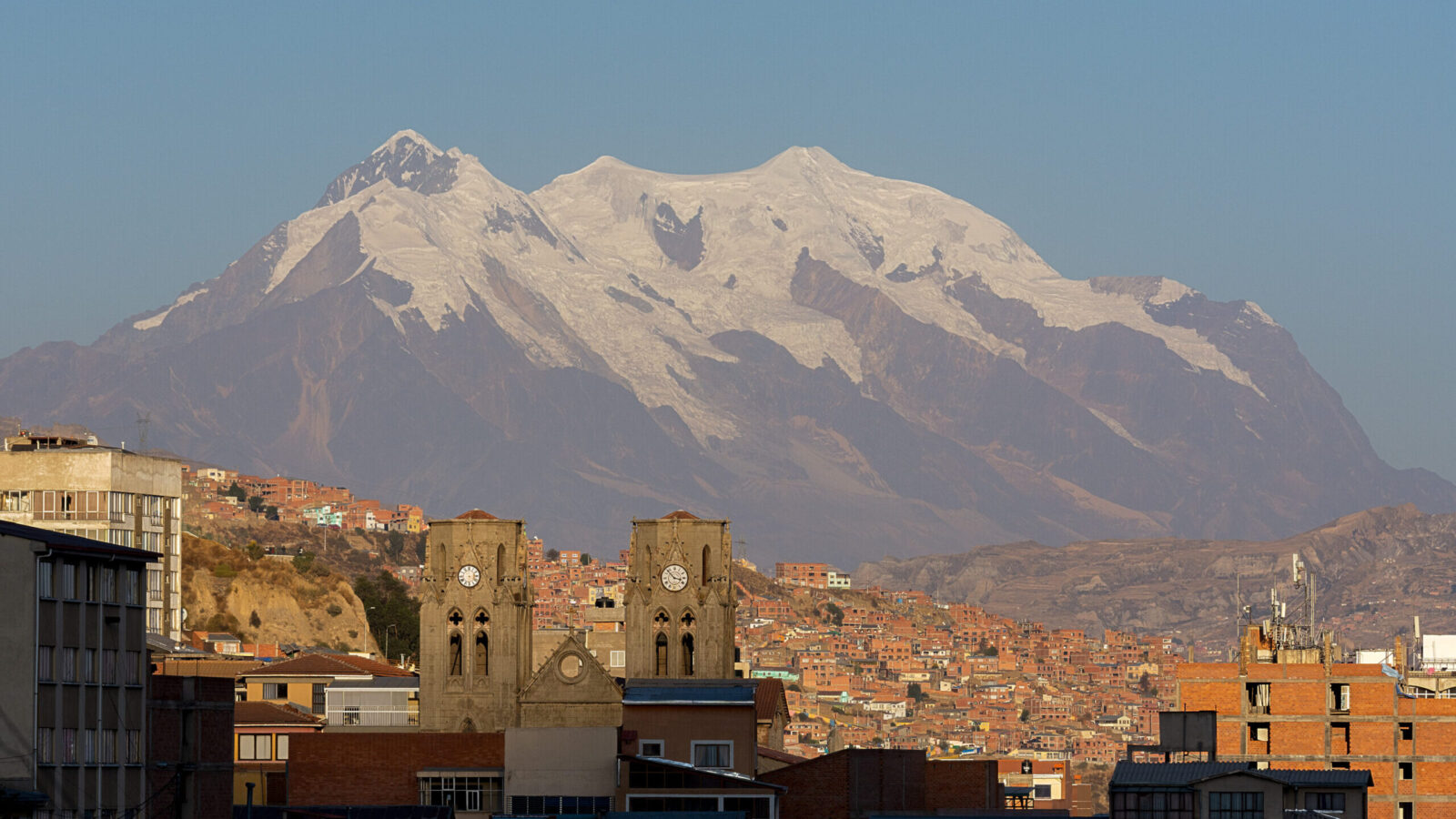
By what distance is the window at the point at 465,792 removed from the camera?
297 feet

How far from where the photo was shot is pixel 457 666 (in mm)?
138750

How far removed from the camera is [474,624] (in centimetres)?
14025

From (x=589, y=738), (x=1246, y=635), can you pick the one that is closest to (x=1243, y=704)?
(x=1246, y=635)

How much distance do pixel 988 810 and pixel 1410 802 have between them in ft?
97.2

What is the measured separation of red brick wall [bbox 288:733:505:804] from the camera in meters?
90.7

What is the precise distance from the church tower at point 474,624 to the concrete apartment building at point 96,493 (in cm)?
1658

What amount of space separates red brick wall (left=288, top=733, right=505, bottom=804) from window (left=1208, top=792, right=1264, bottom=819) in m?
26.5

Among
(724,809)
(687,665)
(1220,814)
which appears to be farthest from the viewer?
(687,665)

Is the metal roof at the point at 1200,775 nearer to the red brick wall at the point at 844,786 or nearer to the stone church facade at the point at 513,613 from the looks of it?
the red brick wall at the point at 844,786

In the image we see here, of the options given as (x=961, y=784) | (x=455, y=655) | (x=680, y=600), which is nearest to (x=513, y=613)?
(x=455, y=655)

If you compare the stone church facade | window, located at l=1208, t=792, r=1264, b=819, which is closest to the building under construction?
the stone church facade

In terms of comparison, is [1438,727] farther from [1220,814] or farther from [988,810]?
[1220,814]

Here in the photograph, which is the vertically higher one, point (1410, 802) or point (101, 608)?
point (101, 608)

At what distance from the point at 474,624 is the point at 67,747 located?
237 ft
